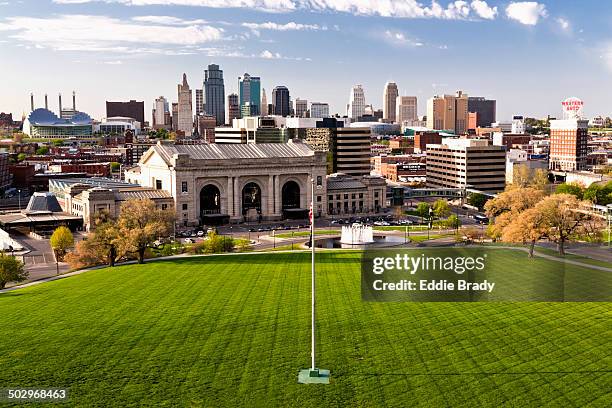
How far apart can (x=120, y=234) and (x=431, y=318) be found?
4111 cm

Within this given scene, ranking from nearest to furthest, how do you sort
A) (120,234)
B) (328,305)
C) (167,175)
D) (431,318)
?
1. (431,318)
2. (328,305)
3. (120,234)
4. (167,175)

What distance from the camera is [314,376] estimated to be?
127ft

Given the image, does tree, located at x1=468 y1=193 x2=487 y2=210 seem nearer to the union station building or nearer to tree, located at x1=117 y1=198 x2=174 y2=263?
the union station building

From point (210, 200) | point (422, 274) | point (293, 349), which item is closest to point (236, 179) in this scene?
→ point (210, 200)

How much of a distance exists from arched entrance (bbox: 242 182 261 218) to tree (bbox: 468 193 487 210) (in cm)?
4211

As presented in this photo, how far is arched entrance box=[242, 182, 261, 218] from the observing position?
130m

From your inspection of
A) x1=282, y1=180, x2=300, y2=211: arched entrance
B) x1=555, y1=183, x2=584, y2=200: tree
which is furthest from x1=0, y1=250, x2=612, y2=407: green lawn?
x1=555, y1=183, x2=584, y2=200: tree

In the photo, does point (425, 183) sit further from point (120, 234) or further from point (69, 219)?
point (120, 234)

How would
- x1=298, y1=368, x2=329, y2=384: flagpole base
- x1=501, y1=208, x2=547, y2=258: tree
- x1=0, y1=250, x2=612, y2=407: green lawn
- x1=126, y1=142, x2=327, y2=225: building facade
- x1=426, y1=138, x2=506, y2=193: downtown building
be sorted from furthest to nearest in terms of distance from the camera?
x1=426, y1=138, x2=506, y2=193: downtown building, x1=126, y1=142, x2=327, y2=225: building facade, x1=501, y1=208, x2=547, y2=258: tree, x1=298, y1=368, x2=329, y2=384: flagpole base, x1=0, y1=250, x2=612, y2=407: green lawn

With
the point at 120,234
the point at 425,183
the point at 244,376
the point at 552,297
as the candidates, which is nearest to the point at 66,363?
the point at 244,376

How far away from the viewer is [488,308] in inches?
2003

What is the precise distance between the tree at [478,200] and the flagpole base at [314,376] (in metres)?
109

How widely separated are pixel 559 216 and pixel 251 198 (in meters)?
73.0

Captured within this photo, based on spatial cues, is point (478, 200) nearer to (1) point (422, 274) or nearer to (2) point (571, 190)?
(2) point (571, 190)
